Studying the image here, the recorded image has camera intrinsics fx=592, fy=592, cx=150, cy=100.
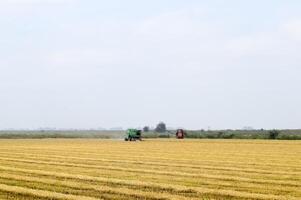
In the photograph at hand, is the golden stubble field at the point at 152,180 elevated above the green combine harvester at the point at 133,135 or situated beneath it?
situated beneath

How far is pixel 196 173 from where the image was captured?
19703 millimetres

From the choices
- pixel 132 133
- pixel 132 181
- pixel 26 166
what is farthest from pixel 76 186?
pixel 132 133

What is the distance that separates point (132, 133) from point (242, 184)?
43.3 m

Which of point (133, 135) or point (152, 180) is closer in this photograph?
point (152, 180)

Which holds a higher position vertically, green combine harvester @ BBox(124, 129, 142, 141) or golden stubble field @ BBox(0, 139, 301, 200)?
green combine harvester @ BBox(124, 129, 142, 141)

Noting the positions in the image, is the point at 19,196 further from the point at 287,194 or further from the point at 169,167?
the point at 169,167

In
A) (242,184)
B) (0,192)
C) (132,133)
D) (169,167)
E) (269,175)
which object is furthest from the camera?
(132,133)

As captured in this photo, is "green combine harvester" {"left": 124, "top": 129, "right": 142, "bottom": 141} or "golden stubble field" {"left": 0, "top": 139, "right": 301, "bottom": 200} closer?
"golden stubble field" {"left": 0, "top": 139, "right": 301, "bottom": 200}

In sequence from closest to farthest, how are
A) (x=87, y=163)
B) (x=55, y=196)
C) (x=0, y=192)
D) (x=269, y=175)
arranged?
(x=55, y=196)
(x=0, y=192)
(x=269, y=175)
(x=87, y=163)

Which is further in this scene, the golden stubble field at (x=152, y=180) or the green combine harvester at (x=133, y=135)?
the green combine harvester at (x=133, y=135)

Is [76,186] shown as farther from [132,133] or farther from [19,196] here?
[132,133]

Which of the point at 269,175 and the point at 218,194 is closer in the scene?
the point at 218,194

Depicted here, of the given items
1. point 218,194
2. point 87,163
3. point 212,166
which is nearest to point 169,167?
point 212,166

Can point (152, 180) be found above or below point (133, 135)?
below
